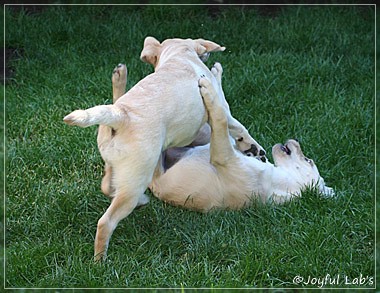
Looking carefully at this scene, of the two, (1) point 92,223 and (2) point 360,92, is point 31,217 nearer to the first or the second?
(1) point 92,223

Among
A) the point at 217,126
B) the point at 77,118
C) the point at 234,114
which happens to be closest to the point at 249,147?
the point at 217,126

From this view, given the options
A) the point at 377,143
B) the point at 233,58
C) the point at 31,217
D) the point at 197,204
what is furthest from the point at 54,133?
the point at 377,143

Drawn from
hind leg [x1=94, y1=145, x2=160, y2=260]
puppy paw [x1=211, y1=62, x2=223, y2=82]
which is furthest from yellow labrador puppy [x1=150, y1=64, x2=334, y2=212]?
hind leg [x1=94, y1=145, x2=160, y2=260]

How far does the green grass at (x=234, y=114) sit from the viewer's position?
3.59 meters

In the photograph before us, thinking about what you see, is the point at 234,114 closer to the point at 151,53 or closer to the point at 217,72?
the point at 217,72

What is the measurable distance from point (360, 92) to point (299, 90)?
43 centimetres

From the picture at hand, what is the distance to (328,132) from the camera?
495cm

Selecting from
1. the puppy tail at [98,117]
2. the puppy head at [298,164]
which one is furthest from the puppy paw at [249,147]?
the puppy tail at [98,117]

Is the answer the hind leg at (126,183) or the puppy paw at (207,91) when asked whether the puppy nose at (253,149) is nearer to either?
the puppy paw at (207,91)

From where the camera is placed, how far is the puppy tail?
10.9 ft

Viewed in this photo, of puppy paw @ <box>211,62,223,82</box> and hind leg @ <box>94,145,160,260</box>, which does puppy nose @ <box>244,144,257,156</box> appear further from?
hind leg @ <box>94,145,160,260</box>

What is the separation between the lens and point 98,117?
134 inches

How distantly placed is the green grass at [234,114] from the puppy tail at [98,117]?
629 mm

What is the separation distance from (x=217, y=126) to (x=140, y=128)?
570 mm
